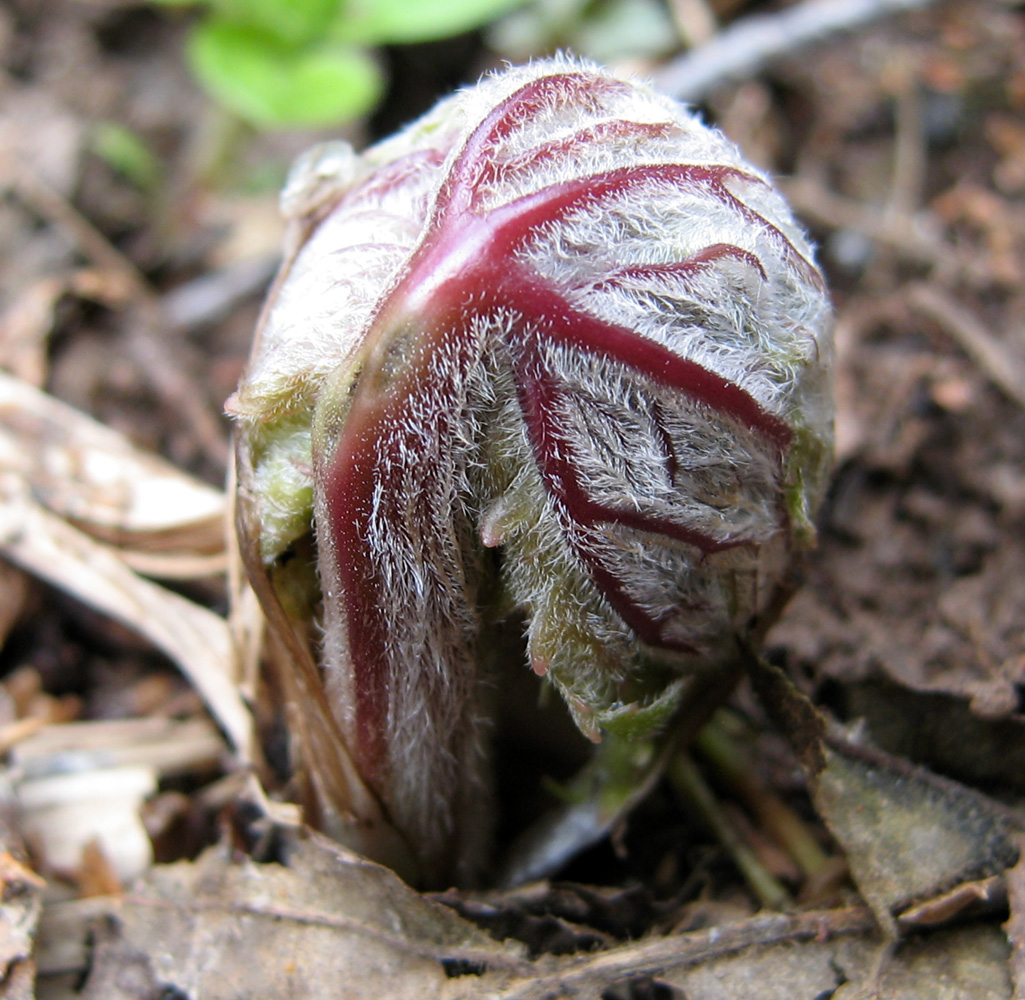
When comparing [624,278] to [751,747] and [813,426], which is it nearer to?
[813,426]

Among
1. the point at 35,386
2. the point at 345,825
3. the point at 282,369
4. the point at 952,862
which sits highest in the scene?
the point at 282,369

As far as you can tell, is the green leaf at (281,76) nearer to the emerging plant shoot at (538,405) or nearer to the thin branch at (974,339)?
the emerging plant shoot at (538,405)

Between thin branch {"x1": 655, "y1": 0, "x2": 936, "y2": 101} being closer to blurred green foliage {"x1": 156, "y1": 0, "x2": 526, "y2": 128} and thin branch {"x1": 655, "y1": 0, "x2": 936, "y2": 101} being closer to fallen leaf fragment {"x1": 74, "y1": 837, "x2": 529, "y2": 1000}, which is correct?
blurred green foliage {"x1": 156, "y1": 0, "x2": 526, "y2": 128}

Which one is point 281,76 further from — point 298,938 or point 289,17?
point 298,938

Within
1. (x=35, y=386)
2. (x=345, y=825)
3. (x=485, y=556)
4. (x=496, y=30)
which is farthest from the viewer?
(x=496, y=30)

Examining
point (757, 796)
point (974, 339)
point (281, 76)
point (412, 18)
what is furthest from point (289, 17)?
point (757, 796)

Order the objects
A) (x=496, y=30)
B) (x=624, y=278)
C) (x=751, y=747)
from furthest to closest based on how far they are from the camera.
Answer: (x=496, y=30) < (x=751, y=747) < (x=624, y=278)

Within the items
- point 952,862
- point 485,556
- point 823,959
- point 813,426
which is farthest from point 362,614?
point 952,862
